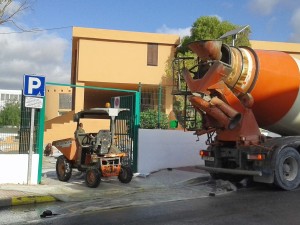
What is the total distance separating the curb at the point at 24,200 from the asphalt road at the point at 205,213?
25.3 inches

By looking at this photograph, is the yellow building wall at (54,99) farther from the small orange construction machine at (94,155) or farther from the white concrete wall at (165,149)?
the small orange construction machine at (94,155)

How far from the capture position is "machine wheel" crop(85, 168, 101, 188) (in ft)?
34.1

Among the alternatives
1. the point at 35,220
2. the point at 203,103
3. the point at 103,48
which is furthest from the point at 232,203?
the point at 103,48

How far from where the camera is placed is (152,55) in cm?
2938

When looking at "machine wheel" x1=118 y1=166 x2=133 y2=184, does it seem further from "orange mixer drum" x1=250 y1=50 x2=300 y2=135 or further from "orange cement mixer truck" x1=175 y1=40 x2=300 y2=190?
"orange mixer drum" x1=250 y1=50 x2=300 y2=135

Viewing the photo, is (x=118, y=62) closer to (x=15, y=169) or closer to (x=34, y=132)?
(x=34, y=132)

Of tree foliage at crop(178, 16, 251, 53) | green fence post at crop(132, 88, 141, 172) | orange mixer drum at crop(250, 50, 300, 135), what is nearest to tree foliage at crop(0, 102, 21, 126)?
green fence post at crop(132, 88, 141, 172)

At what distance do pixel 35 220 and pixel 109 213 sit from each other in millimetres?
1314

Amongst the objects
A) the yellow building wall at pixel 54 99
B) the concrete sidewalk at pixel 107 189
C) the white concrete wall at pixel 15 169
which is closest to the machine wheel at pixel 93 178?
the concrete sidewalk at pixel 107 189

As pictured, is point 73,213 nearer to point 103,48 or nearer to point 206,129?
point 206,129

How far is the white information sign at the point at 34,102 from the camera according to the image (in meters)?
10.7

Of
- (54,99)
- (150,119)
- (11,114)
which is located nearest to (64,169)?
(11,114)

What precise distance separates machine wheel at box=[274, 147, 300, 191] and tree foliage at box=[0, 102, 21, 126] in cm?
695

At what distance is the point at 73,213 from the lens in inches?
313
